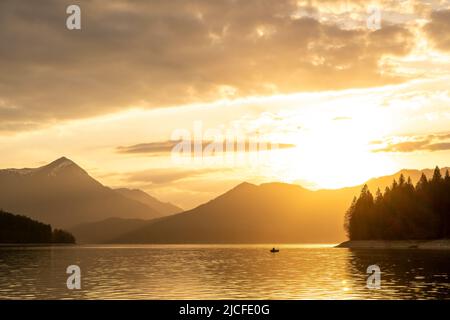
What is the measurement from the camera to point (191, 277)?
88.1 m

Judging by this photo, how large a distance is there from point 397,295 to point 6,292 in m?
44.1

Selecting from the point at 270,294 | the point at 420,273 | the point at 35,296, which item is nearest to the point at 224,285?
the point at 270,294

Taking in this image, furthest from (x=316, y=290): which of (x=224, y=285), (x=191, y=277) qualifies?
(x=191, y=277)
